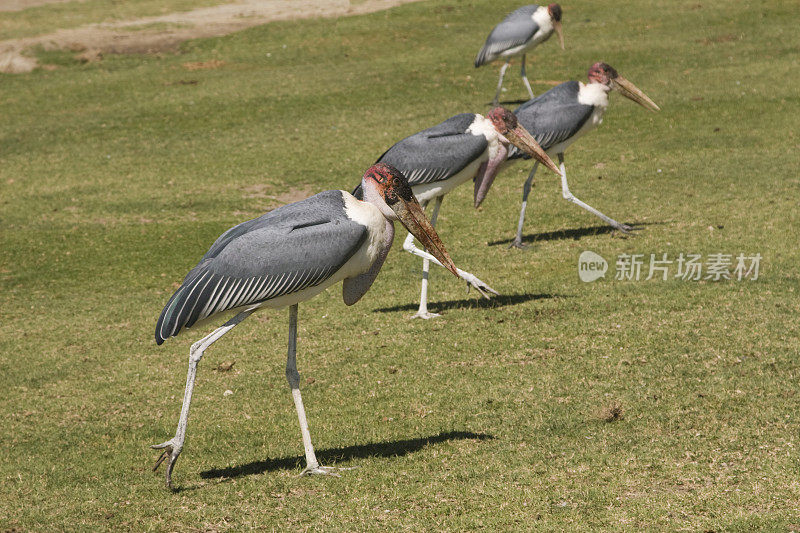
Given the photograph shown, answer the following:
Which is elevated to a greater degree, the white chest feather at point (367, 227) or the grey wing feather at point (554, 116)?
the white chest feather at point (367, 227)

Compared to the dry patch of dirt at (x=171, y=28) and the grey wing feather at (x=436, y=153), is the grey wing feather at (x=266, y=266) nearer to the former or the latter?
the grey wing feather at (x=436, y=153)

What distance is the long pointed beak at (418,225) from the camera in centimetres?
712

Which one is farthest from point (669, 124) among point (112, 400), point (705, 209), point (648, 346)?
point (112, 400)

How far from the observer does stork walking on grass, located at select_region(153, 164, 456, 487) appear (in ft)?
21.9

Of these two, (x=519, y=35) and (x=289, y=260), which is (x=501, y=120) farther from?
(x=519, y=35)

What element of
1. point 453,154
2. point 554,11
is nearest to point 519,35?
point 554,11

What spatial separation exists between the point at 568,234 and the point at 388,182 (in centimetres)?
683

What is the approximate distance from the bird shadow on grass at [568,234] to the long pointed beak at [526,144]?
2.18 m

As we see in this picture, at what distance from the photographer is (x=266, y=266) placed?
6.72 metres

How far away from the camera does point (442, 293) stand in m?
11.7

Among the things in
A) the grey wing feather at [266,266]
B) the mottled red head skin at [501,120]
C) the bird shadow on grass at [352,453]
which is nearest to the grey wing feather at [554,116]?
the mottled red head skin at [501,120]

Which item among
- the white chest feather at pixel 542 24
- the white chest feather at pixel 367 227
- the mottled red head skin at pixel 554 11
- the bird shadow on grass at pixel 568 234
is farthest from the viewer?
the mottled red head skin at pixel 554 11

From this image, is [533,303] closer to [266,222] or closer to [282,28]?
[266,222]

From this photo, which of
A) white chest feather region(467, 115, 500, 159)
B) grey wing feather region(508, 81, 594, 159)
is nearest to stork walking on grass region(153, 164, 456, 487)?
white chest feather region(467, 115, 500, 159)
